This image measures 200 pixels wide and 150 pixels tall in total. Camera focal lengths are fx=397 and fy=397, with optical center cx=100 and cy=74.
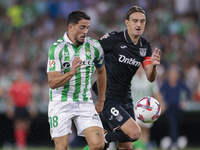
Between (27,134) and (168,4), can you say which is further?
(168,4)

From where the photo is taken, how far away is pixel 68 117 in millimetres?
5582

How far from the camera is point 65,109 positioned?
5.60m

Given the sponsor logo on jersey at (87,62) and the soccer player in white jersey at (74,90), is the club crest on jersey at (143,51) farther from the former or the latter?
the sponsor logo on jersey at (87,62)

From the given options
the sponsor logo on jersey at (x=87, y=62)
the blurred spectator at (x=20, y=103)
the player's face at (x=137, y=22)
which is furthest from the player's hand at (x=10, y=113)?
the sponsor logo on jersey at (x=87, y=62)

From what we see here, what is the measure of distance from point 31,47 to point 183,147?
21.5 ft

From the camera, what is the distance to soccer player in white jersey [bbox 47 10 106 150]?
5488mm

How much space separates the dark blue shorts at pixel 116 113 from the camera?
6.63 meters

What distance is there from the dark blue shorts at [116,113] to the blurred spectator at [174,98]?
4.65 metres

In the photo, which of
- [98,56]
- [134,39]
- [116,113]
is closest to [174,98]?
[134,39]

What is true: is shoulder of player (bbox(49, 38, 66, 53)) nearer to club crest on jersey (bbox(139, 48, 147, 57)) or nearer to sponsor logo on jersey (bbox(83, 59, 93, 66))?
sponsor logo on jersey (bbox(83, 59, 93, 66))

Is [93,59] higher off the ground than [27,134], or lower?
higher

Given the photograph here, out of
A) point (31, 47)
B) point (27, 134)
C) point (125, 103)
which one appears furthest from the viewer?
point (31, 47)

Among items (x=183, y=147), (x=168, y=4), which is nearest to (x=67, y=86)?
(x=183, y=147)

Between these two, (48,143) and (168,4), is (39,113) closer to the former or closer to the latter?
(48,143)
